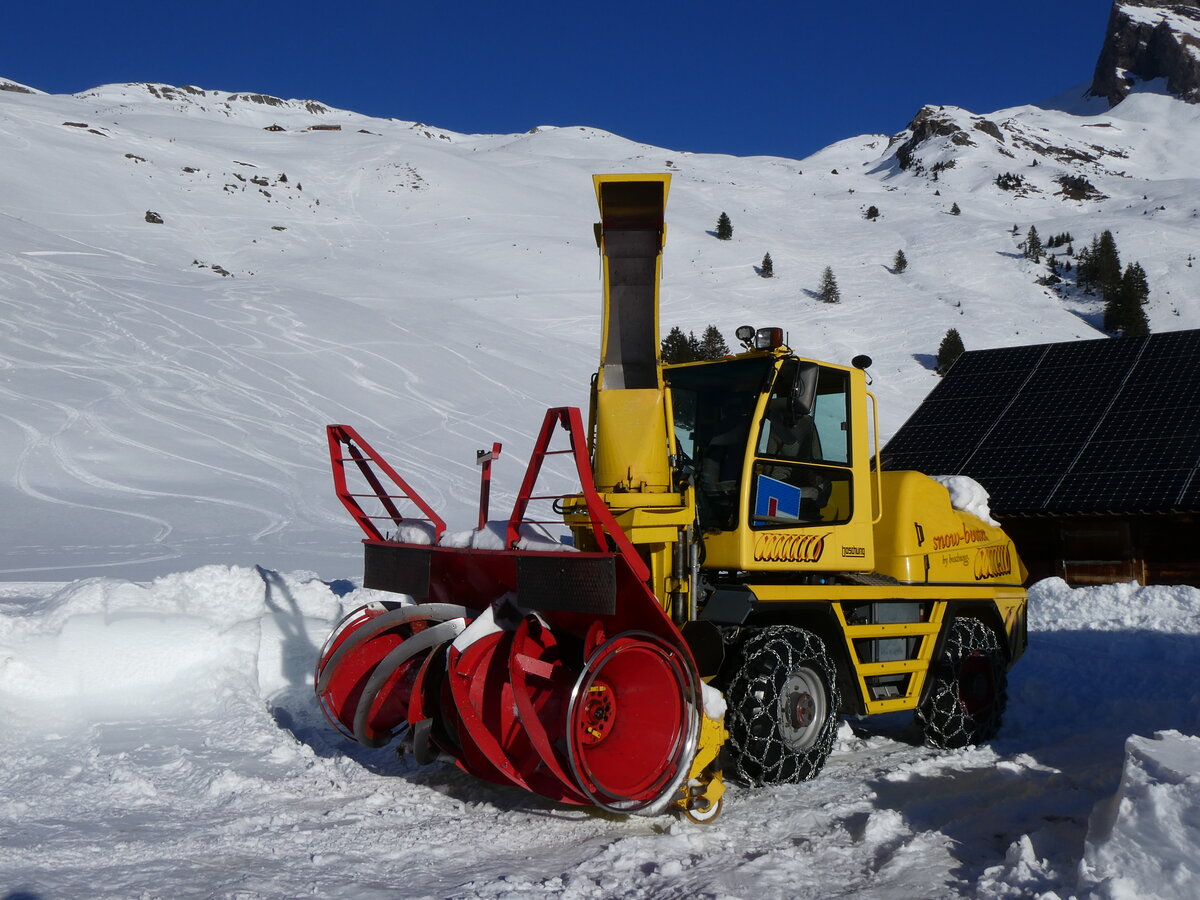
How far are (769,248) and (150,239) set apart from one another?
1454 inches

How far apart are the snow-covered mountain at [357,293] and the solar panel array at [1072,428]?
9.44 m

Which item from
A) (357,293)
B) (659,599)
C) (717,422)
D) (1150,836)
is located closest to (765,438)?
(717,422)

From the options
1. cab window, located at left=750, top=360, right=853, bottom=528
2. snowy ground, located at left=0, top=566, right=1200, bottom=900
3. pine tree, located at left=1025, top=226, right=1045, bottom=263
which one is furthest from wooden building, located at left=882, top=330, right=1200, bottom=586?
pine tree, located at left=1025, top=226, right=1045, bottom=263

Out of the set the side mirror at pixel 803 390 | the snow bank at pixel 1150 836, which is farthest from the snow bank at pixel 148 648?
the snow bank at pixel 1150 836

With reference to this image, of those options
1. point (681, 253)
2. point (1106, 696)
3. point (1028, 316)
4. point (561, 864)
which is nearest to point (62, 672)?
point (561, 864)

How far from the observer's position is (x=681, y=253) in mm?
66562

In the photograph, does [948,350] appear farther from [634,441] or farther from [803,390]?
[634,441]

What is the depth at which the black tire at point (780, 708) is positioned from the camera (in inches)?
240

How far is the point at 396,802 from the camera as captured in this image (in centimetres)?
604

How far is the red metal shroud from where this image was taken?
5281 millimetres

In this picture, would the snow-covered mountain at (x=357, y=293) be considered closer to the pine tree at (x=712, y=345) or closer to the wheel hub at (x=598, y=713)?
the pine tree at (x=712, y=345)

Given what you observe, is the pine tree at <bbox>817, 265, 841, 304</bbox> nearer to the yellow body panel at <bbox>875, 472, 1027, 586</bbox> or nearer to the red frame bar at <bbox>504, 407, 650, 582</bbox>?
the yellow body panel at <bbox>875, 472, 1027, 586</bbox>

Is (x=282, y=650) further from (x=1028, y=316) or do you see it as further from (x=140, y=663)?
(x=1028, y=316)

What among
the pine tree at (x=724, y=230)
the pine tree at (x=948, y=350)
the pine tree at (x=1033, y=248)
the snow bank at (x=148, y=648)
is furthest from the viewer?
the pine tree at (x=724, y=230)
